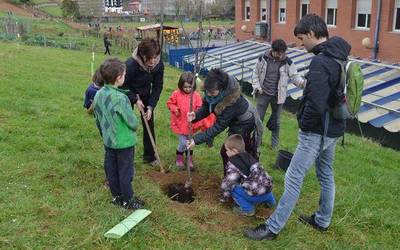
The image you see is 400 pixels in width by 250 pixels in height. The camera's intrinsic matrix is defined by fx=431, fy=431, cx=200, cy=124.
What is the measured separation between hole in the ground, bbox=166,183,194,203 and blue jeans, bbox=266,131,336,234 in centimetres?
115

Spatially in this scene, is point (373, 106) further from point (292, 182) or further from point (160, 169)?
point (292, 182)

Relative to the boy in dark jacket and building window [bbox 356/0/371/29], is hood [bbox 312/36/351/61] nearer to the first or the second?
the boy in dark jacket

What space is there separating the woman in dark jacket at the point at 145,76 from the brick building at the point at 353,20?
41.3 feet

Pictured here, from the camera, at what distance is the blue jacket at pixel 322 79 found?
349cm

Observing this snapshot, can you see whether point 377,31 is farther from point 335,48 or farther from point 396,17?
point 335,48

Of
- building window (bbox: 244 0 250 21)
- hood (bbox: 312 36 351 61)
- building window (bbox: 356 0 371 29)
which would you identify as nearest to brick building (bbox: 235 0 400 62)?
building window (bbox: 356 0 371 29)

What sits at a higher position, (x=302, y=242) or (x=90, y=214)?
(x=90, y=214)

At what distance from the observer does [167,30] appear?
116ft

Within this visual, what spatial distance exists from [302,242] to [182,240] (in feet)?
3.77

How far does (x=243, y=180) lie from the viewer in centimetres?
451

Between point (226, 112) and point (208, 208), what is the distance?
104 centimetres

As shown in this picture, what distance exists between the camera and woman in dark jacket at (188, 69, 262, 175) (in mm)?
4520

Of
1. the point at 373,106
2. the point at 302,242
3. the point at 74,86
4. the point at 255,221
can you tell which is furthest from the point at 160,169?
the point at 373,106

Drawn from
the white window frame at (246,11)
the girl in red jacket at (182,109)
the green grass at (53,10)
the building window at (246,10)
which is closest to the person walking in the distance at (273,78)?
the girl in red jacket at (182,109)
